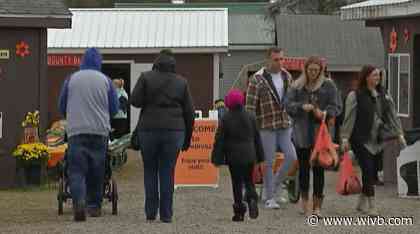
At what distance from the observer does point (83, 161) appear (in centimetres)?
1160

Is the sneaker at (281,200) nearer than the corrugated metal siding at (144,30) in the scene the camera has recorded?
Yes

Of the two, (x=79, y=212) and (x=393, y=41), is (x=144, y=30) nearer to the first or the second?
(x=393, y=41)

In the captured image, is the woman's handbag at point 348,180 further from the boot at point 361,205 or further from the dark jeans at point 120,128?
the dark jeans at point 120,128

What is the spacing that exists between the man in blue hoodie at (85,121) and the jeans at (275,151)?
2.23 m

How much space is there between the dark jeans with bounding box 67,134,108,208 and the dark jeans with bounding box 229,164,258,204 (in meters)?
1.43

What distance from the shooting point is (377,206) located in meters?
13.5

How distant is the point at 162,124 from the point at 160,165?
48 cm

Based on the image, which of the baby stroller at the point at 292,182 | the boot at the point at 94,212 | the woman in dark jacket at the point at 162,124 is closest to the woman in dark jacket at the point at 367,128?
the baby stroller at the point at 292,182

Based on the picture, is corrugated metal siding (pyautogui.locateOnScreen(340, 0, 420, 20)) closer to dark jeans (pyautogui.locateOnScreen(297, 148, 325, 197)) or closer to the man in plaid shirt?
the man in plaid shirt

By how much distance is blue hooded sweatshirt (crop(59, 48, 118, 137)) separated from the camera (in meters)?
11.6

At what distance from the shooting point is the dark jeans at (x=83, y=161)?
11.5 m

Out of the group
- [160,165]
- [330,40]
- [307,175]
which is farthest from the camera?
[330,40]

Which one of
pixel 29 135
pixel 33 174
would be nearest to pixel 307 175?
pixel 33 174

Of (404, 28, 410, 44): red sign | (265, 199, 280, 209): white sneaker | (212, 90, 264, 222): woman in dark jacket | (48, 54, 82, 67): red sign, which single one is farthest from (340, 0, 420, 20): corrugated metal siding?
(48, 54, 82, 67): red sign
